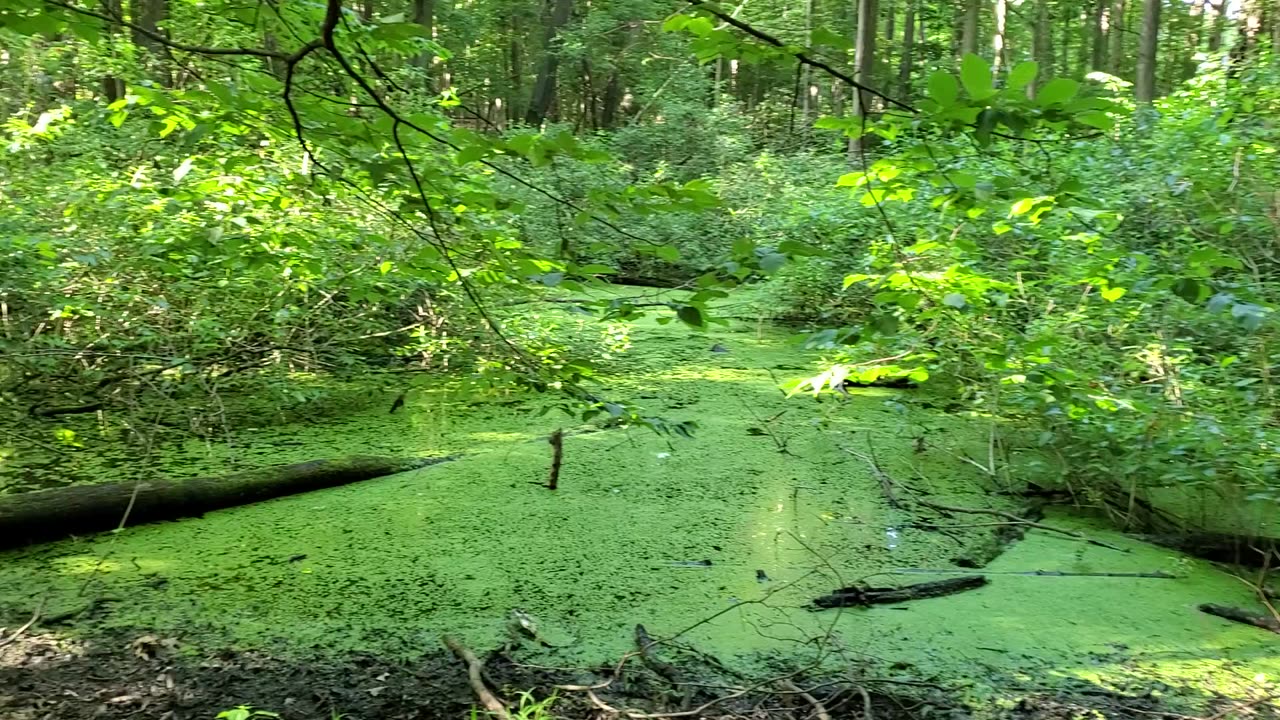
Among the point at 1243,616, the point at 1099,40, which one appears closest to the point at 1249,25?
the point at 1243,616

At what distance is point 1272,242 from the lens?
3252 millimetres

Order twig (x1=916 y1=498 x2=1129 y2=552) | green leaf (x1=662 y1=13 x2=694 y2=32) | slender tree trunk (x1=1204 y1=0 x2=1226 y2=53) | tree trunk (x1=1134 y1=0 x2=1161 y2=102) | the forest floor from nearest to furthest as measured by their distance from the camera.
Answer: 1. green leaf (x1=662 y1=13 x2=694 y2=32)
2. the forest floor
3. twig (x1=916 y1=498 x2=1129 y2=552)
4. tree trunk (x1=1134 y1=0 x2=1161 y2=102)
5. slender tree trunk (x1=1204 y1=0 x2=1226 y2=53)

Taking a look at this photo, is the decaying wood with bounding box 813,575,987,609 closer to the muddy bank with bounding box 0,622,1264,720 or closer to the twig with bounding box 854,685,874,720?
the muddy bank with bounding box 0,622,1264,720

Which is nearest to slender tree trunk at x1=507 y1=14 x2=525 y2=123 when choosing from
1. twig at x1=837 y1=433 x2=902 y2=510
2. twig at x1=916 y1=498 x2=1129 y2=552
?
twig at x1=837 y1=433 x2=902 y2=510

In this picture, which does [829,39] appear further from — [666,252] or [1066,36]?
[1066,36]

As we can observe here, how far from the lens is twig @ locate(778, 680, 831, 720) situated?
1632 mm

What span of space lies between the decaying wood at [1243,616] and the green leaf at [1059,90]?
1.98 m

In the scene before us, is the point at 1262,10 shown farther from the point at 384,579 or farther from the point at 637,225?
the point at 384,579

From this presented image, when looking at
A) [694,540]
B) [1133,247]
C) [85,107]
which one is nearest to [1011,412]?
[1133,247]

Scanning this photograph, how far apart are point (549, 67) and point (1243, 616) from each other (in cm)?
1061

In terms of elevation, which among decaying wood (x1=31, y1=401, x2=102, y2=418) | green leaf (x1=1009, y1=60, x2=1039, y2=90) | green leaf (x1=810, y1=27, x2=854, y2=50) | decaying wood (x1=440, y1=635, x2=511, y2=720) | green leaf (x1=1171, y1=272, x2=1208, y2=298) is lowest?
decaying wood (x1=440, y1=635, x2=511, y2=720)

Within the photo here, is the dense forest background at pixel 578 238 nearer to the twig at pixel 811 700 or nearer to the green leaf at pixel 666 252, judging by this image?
the green leaf at pixel 666 252

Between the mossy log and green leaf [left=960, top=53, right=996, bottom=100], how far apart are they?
8.63 feet

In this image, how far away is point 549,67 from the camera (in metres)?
11.2
